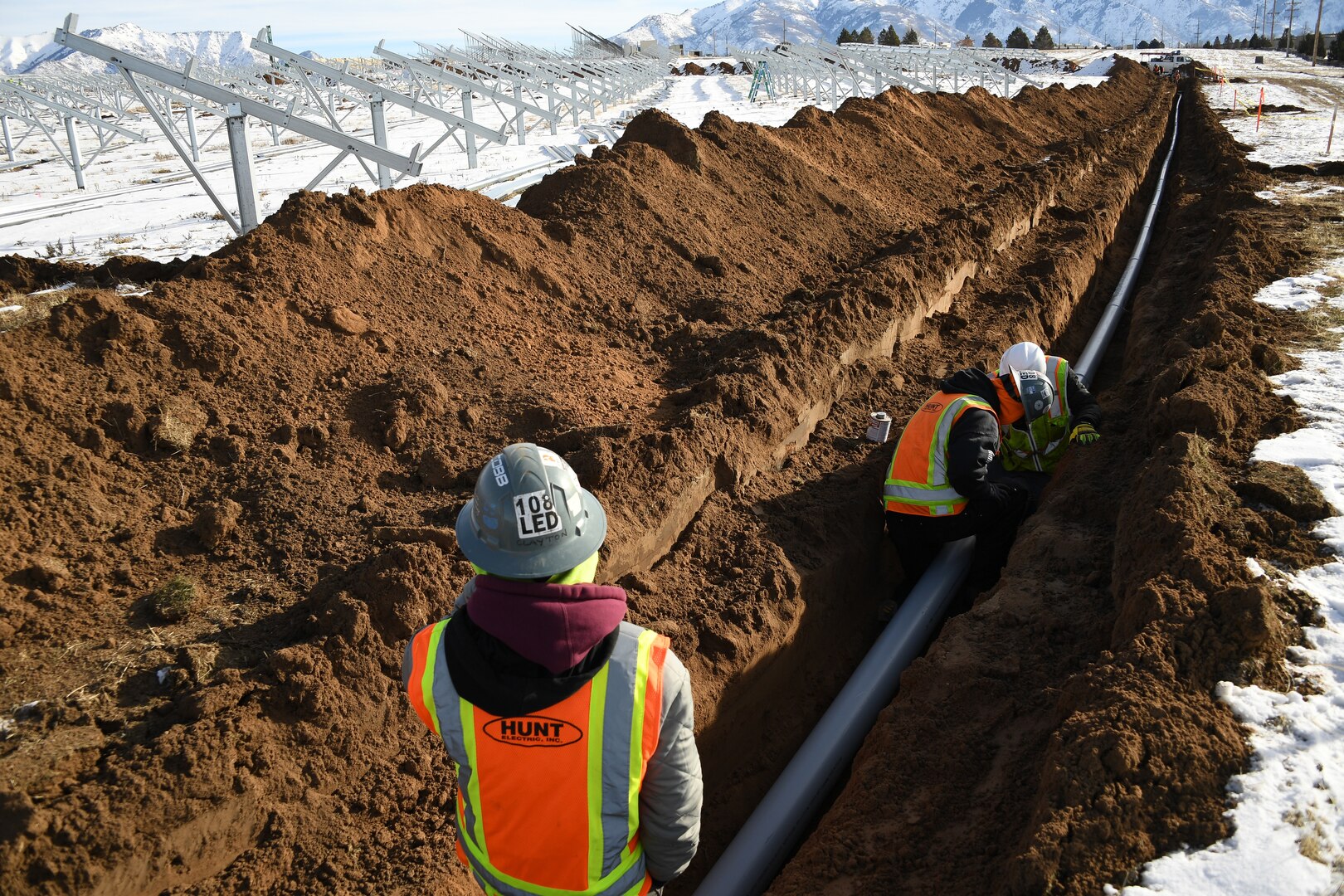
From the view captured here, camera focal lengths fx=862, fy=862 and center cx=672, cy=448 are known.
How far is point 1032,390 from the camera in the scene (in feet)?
18.6

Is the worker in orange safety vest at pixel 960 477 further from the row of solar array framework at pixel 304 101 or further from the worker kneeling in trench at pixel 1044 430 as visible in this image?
the row of solar array framework at pixel 304 101

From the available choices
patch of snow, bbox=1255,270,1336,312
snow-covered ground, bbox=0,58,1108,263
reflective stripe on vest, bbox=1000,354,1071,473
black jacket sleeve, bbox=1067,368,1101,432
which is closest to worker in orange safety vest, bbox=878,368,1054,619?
reflective stripe on vest, bbox=1000,354,1071,473

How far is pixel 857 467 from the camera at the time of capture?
249 inches

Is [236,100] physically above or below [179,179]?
above

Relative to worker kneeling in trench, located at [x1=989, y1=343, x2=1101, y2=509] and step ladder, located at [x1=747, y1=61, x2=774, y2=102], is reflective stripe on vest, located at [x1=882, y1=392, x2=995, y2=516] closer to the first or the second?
worker kneeling in trench, located at [x1=989, y1=343, x2=1101, y2=509]

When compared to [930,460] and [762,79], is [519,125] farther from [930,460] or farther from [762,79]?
[762,79]

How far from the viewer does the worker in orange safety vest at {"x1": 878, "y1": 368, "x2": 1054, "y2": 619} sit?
524cm

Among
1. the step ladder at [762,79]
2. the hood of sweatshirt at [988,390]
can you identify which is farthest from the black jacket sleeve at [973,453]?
the step ladder at [762,79]

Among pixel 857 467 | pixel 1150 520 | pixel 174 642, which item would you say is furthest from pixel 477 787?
pixel 857 467

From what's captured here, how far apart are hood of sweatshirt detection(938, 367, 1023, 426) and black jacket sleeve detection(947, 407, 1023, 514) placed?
229 mm

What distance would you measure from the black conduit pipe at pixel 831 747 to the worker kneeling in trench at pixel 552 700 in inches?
54.9

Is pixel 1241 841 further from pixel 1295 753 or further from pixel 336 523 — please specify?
pixel 336 523

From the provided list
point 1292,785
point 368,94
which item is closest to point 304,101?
point 368,94

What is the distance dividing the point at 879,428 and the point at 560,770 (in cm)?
476
